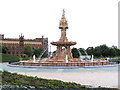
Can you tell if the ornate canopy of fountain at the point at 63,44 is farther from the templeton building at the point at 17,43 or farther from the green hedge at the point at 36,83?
the templeton building at the point at 17,43

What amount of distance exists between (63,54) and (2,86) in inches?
710

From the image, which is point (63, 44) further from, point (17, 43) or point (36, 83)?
point (17, 43)

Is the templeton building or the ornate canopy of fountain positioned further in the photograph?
the templeton building

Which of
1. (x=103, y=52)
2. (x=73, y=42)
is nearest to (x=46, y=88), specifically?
(x=73, y=42)

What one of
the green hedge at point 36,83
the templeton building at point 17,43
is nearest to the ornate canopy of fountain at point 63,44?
the green hedge at point 36,83

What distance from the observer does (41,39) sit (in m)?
84.9

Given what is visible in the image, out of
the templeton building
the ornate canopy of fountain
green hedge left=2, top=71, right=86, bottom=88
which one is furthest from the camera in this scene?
the templeton building

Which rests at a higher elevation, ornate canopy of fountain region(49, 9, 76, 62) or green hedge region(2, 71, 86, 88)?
ornate canopy of fountain region(49, 9, 76, 62)

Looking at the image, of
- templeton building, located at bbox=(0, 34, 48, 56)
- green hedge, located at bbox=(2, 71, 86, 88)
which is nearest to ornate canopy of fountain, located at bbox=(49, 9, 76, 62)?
green hedge, located at bbox=(2, 71, 86, 88)

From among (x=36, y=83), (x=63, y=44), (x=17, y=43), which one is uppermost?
(x=17, y=43)

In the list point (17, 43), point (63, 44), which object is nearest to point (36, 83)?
point (63, 44)

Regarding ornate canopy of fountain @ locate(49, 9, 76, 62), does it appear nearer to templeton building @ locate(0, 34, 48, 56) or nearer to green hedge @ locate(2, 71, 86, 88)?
green hedge @ locate(2, 71, 86, 88)

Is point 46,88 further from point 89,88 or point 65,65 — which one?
point 65,65

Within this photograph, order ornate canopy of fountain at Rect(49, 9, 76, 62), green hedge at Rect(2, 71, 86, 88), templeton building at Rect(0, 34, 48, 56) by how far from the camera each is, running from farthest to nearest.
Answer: templeton building at Rect(0, 34, 48, 56) → ornate canopy of fountain at Rect(49, 9, 76, 62) → green hedge at Rect(2, 71, 86, 88)
